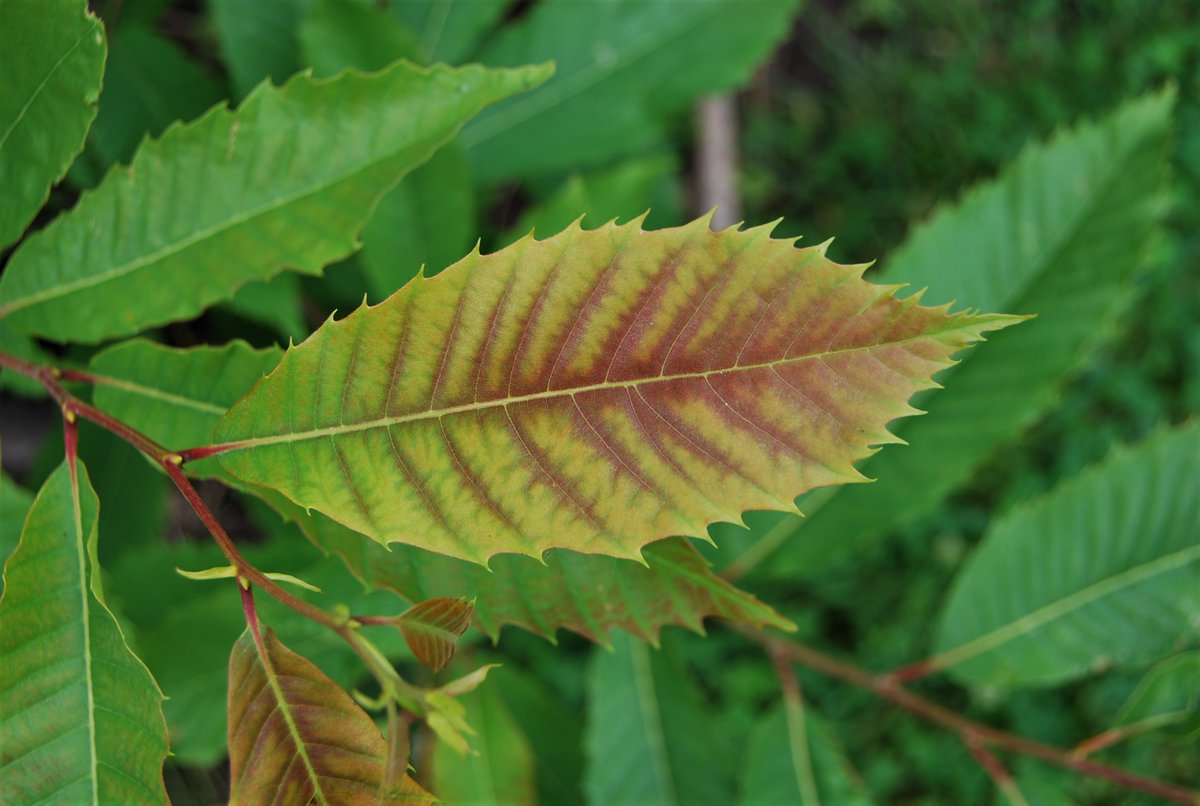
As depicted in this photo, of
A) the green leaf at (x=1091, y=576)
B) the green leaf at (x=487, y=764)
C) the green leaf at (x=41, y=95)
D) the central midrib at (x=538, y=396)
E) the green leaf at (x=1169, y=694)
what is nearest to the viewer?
the central midrib at (x=538, y=396)

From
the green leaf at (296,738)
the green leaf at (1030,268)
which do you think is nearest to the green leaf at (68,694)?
the green leaf at (296,738)

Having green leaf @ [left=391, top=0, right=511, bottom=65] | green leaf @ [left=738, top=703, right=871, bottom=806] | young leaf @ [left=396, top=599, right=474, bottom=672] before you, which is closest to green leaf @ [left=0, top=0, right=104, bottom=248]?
young leaf @ [left=396, top=599, right=474, bottom=672]

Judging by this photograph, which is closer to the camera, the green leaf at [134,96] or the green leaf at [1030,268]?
the green leaf at [1030,268]

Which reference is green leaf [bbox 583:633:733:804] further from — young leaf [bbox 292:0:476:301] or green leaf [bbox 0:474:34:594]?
green leaf [bbox 0:474:34:594]

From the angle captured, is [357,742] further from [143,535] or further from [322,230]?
[143,535]

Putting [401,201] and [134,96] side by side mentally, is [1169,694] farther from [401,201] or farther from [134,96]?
[134,96]

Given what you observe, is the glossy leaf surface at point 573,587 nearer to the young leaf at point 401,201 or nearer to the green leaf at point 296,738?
the green leaf at point 296,738
